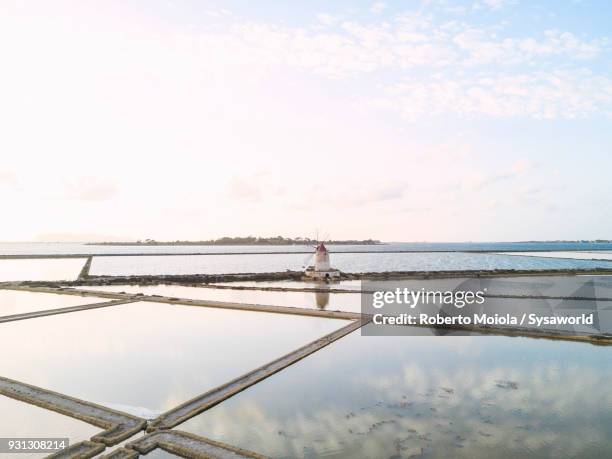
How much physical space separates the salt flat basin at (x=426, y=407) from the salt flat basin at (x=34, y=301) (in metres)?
20.6

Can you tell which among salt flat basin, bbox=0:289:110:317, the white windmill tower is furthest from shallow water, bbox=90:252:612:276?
salt flat basin, bbox=0:289:110:317

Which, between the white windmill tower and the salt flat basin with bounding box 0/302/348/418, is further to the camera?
the white windmill tower

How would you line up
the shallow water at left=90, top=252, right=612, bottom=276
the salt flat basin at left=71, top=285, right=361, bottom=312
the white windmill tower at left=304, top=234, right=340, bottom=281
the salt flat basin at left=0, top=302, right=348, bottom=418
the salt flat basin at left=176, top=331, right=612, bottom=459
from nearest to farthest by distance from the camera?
1. the salt flat basin at left=176, top=331, right=612, bottom=459
2. the salt flat basin at left=0, top=302, right=348, bottom=418
3. the salt flat basin at left=71, top=285, right=361, bottom=312
4. the white windmill tower at left=304, top=234, right=340, bottom=281
5. the shallow water at left=90, top=252, right=612, bottom=276

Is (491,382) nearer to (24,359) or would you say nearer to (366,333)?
(366,333)

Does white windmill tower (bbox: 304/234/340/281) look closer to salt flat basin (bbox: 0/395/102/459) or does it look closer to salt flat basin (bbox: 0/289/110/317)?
salt flat basin (bbox: 0/289/110/317)

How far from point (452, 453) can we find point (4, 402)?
11.4 meters

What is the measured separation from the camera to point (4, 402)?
1058 cm

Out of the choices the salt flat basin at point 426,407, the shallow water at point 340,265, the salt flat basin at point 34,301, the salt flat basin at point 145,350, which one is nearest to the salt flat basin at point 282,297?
the salt flat basin at point 145,350

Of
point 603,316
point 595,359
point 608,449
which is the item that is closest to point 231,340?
point 608,449

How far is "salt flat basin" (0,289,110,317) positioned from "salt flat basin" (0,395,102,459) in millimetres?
16825

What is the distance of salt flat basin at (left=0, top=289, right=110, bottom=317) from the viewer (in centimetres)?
2523

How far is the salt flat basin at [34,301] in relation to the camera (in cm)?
2523

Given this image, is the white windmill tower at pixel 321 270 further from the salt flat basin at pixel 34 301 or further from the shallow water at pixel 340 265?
the salt flat basin at pixel 34 301

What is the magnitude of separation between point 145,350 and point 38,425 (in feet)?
20.7
